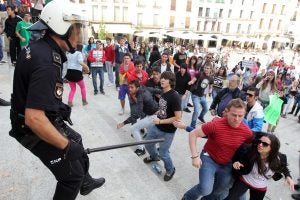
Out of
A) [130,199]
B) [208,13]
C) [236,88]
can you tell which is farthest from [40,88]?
[208,13]

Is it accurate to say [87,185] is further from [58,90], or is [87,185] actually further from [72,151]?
[58,90]

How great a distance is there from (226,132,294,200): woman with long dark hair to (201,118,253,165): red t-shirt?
135mm

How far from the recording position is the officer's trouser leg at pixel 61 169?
2084mm

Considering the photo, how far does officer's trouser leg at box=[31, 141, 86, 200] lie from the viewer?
6.84ft

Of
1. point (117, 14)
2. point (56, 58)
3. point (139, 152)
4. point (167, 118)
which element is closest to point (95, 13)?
point (117, 14)

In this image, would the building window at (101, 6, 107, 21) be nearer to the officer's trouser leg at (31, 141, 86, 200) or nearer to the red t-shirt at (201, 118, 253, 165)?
the red t-shirt at (201, 118, 253, 165)

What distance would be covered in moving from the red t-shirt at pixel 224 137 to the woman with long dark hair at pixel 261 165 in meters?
0.13

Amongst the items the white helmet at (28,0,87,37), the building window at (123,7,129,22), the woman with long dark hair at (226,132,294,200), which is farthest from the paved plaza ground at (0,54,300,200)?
the building window at (123,7,129,22)

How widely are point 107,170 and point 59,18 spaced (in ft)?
7.97

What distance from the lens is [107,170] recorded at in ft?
12.3

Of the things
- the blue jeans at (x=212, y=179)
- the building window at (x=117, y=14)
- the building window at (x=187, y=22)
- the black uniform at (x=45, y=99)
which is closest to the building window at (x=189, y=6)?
the building window at (x=187, y=22)

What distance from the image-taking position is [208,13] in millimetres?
44688

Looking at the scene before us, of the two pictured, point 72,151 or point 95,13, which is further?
point 95,13

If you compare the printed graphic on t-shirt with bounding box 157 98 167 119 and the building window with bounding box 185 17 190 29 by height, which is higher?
the building window with bounding box 185 17 190 29
